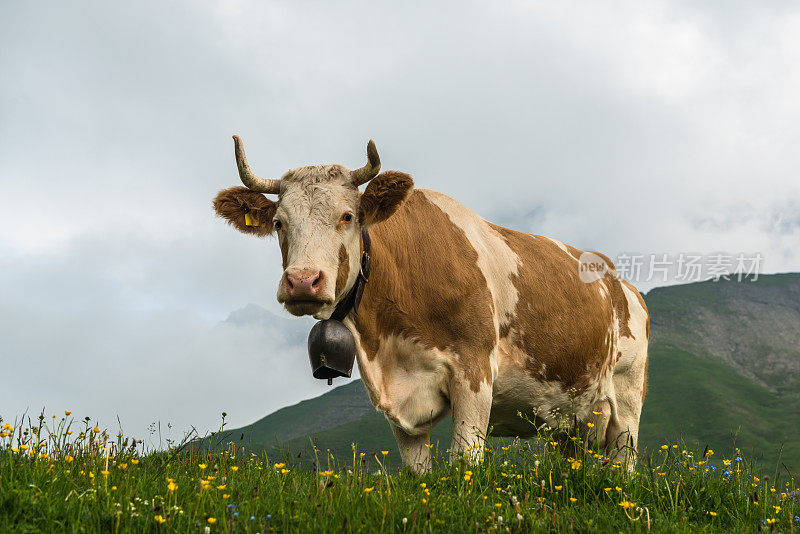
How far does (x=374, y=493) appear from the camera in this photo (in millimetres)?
4602

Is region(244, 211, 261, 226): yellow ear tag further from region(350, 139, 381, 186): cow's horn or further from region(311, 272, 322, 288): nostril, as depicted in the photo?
region(311, 272, 322, 288): nostril

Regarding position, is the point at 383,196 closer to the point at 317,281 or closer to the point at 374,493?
the point at 317,281

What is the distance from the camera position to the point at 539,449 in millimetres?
6082

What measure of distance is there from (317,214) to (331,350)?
1.45 m

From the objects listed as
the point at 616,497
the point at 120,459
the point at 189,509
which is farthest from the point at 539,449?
the point at 120,459

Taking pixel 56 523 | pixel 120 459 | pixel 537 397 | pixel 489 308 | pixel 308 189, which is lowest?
pixel 56 523

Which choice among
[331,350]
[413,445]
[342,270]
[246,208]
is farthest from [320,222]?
[413,445]

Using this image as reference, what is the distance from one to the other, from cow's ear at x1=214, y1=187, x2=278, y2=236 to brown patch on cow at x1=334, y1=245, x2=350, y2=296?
1319mm

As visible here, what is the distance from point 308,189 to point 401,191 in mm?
1021

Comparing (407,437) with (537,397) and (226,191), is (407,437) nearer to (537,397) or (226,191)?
(537,397)

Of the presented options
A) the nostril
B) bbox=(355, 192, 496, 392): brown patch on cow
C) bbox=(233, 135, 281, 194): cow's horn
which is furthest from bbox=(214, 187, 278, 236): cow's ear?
the nostril

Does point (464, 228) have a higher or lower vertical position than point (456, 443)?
→ higher

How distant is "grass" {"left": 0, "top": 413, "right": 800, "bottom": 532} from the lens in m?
4.06

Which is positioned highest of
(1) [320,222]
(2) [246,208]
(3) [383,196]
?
(2) [246,208]
